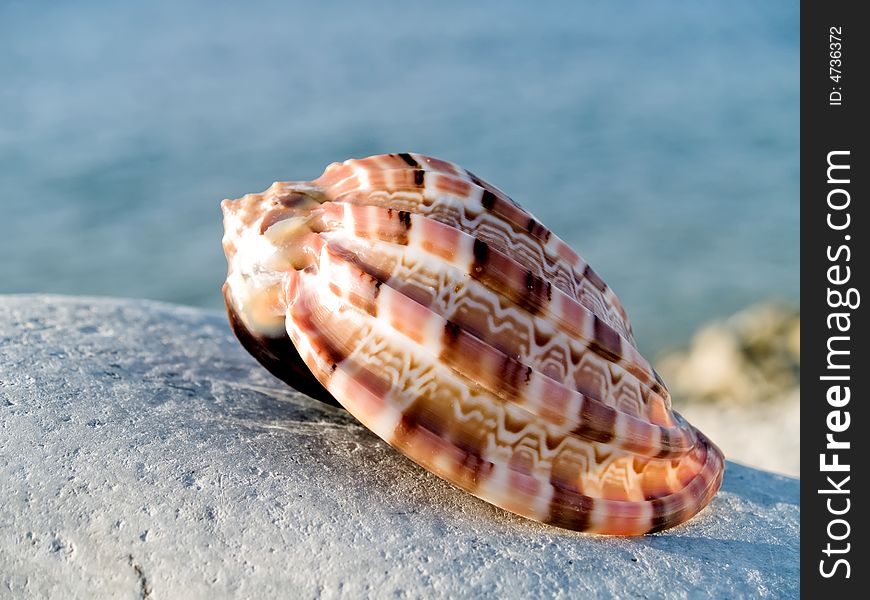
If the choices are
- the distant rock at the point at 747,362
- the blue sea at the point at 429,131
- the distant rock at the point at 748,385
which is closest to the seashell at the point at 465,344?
the distant rock at the point at 748,385

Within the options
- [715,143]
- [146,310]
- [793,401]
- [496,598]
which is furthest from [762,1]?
[496,598]

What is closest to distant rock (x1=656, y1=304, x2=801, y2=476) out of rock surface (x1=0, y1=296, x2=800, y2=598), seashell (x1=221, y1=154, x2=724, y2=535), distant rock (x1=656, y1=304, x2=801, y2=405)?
distant rock (x1=656, y1=304, x2=801, y2=405)

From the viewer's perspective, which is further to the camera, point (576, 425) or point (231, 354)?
Result: point (231, 354)

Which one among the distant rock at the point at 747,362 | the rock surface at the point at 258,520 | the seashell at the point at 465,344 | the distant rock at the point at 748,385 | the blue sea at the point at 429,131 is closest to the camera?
the rock surface at the point at 258,520

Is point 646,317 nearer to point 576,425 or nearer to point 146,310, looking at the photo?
point 146,310

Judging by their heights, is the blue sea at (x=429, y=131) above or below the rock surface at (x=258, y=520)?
above

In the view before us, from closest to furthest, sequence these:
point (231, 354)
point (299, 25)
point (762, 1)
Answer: point (231, 354), point (299, 25), point (762, 1)

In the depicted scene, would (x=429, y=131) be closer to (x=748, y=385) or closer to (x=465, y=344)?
(x=748, y=385)

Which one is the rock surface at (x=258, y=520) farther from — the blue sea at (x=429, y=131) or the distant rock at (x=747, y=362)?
the blue sea at (x=429, y=131)
